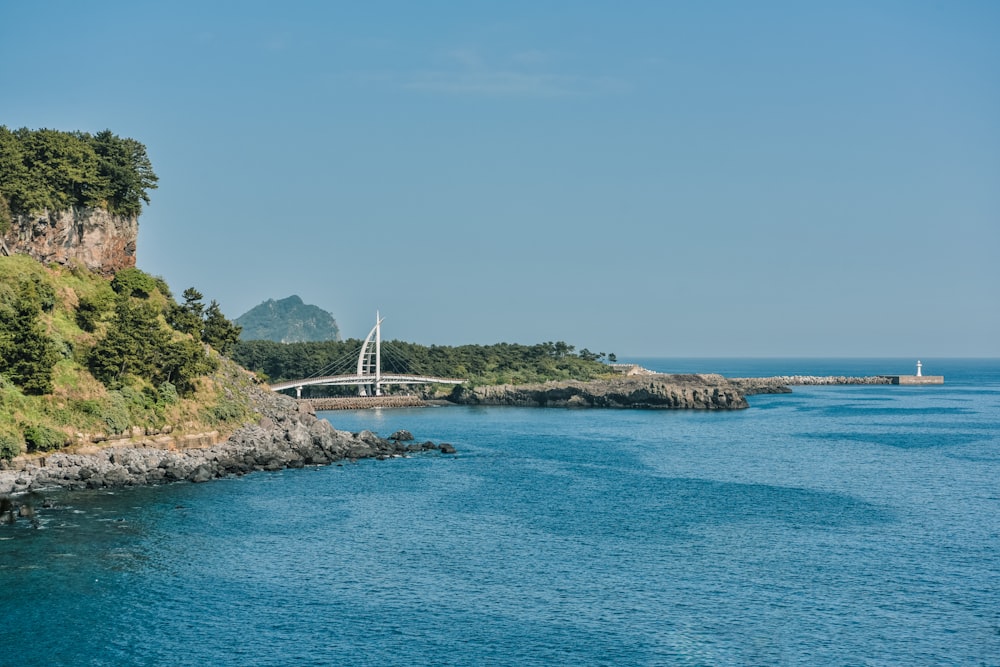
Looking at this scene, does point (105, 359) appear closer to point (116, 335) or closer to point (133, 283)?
point (116, 335)

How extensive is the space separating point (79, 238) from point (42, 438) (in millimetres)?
31787

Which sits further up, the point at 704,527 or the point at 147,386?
the point at 147,386

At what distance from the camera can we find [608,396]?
16700cm

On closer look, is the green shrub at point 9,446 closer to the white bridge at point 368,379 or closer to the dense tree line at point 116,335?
the dense tree line at point 116,335

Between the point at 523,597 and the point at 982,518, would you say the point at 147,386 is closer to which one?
the point at 523,597

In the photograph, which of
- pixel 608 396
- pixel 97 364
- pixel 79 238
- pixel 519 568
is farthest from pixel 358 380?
pixel 519 568

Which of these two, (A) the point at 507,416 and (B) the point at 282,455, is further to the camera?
(A) the point at 507,416

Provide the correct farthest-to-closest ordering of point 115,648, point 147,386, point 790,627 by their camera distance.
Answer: point 147,386 < point 790,627 < point 115,648

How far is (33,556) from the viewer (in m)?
48.0

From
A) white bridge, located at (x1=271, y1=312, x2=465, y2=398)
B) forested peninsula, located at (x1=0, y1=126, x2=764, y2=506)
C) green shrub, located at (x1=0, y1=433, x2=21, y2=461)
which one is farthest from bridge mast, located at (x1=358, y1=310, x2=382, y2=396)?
green shrub, located at (x1=0, y1=433, x2=21, y2=461)

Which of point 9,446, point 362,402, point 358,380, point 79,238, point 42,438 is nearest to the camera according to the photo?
point 9,446

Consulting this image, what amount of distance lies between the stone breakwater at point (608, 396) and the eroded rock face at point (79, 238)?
87.0 metres

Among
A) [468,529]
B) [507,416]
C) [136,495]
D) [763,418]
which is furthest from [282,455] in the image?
[763,418]

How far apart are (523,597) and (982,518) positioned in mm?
35578
